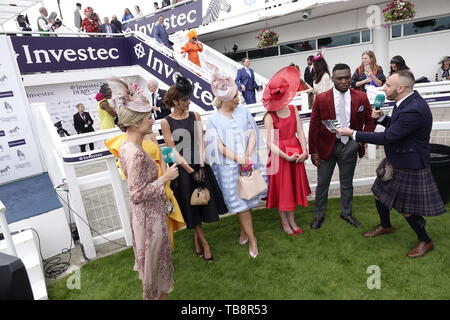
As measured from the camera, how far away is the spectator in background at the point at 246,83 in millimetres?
8984

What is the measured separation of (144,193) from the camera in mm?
2055

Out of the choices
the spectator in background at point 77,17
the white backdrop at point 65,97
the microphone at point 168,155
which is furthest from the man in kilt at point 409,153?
the spectator in background at point 77,17

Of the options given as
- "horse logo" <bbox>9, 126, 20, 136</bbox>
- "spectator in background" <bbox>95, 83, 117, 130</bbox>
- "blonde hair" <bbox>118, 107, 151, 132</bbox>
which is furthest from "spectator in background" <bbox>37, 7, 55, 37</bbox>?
"blonde hair" <bbox>118, 107, 151, 132</bbox>

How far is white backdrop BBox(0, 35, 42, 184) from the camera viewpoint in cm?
438

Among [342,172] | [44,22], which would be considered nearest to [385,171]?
[342,172]

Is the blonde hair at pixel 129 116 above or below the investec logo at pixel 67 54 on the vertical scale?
below

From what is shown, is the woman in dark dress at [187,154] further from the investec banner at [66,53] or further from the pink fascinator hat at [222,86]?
the investec banner at [66,53]

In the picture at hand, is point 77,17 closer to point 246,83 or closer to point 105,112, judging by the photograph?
point 246,83

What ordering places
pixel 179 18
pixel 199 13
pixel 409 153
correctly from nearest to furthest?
pixel 409 153
pixel 199 13
pixel 179 18

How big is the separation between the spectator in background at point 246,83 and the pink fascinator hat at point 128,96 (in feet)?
23.1

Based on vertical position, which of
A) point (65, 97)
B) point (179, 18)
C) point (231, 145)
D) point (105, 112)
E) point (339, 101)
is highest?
point (179, 18)

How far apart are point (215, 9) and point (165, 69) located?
5.05 metres

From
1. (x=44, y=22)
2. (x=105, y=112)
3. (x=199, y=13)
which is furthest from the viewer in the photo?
(x=199, y=13)
